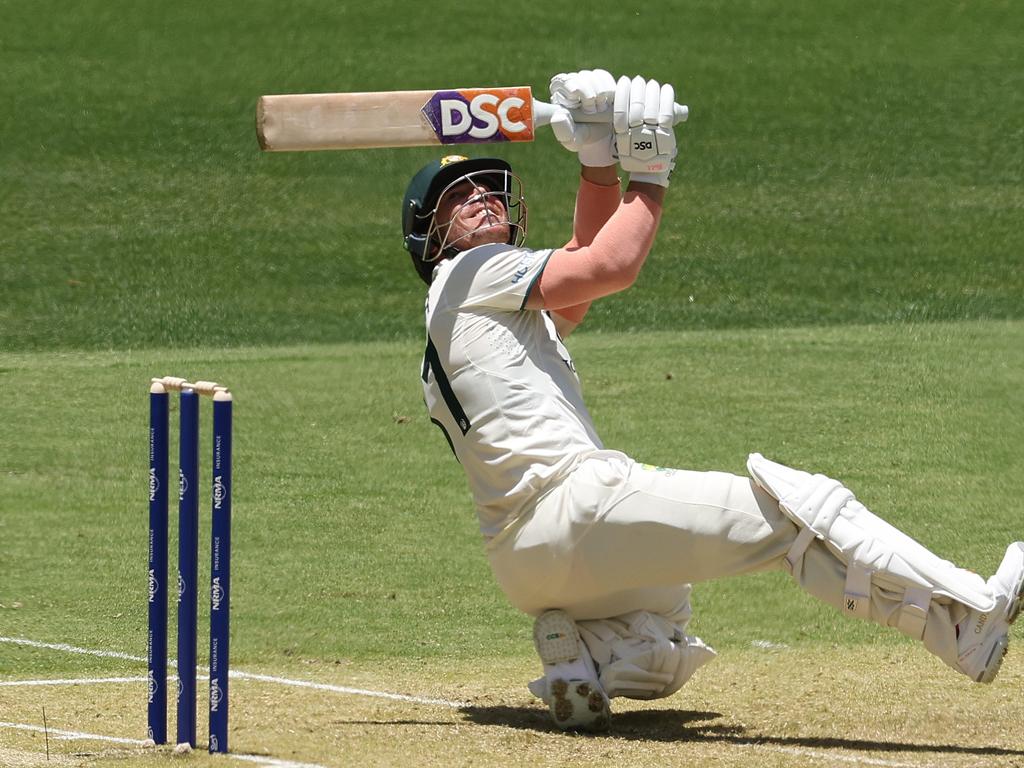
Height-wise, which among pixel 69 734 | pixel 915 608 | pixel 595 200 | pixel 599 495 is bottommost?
pixel 69 734

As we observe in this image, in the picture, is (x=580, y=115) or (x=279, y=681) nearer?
(x=580, y=115)

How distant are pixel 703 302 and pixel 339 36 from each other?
228 inches

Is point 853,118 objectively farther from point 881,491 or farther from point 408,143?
point 408,143

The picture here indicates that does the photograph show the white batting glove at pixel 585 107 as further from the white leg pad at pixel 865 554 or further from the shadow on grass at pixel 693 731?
the shadow on grass at pixel 693 731

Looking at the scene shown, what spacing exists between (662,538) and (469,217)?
4.05 feet

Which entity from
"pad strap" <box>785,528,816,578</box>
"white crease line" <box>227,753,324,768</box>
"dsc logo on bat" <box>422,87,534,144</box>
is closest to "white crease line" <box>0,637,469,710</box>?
"white crease line" <box>227,753,324,768</box>

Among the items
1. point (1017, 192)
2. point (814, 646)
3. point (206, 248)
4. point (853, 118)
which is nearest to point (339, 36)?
point (206, 248)

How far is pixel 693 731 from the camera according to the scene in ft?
16.3

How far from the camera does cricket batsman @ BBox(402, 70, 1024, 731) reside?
15.0 feet

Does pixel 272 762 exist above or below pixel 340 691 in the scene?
above

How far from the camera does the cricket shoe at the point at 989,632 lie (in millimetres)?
4504

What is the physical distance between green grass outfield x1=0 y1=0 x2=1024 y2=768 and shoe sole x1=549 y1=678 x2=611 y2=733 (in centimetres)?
15

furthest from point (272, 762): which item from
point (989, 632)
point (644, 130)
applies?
point (644, 130)

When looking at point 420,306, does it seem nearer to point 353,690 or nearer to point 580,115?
point 353,690
